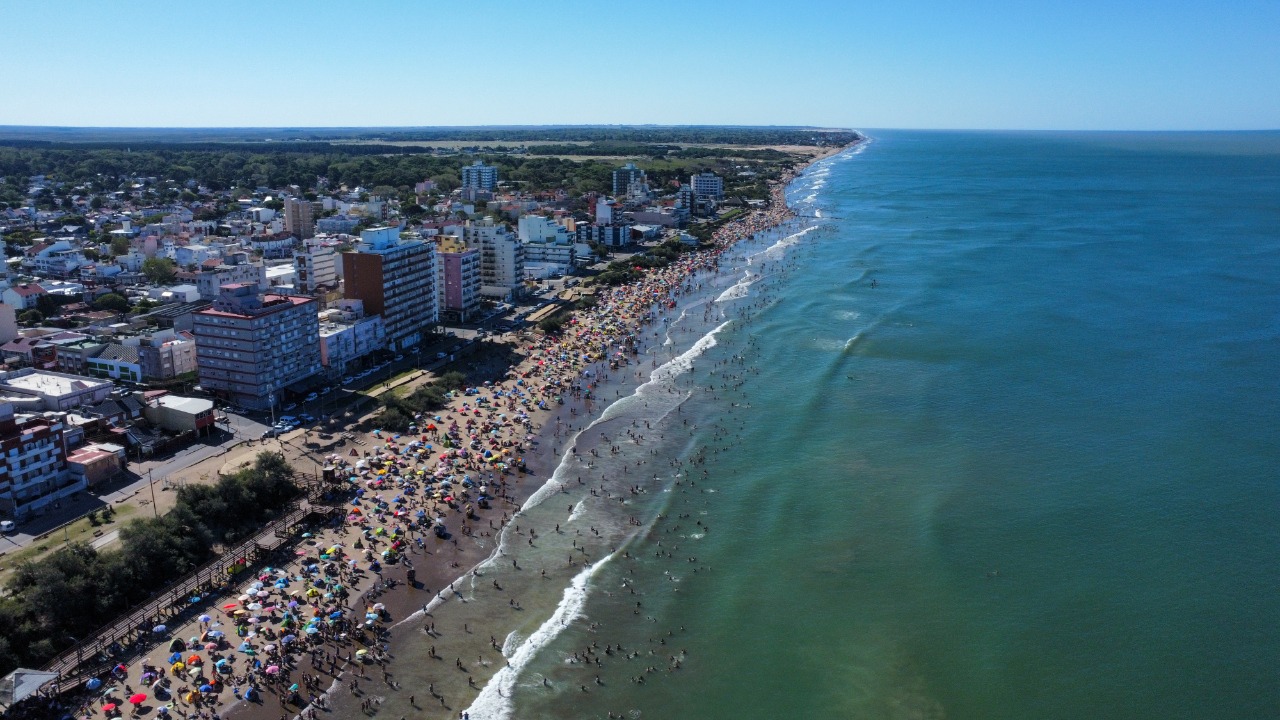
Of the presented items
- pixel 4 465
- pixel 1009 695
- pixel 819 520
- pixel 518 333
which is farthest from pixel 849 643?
pixel 518 333


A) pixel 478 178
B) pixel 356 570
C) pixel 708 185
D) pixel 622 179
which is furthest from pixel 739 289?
pixel 478 178

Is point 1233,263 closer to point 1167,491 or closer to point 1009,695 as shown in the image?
point 1167,491

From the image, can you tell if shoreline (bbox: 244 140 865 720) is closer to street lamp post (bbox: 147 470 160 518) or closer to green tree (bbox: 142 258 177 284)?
street lamp post (bbox: 147 470 160 518)

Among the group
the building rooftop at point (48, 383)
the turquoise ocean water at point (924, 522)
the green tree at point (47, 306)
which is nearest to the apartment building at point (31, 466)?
the building rooftop at point (48, 383)

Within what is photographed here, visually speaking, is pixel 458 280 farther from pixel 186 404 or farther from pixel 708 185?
pixel 708 185

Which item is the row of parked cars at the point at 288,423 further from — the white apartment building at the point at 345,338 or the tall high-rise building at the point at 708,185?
the tall high-rise building at the point at 708,185

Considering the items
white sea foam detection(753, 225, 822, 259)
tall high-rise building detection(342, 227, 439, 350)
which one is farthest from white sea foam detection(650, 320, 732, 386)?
white sea foam detection(753, 225, 822, 259)
